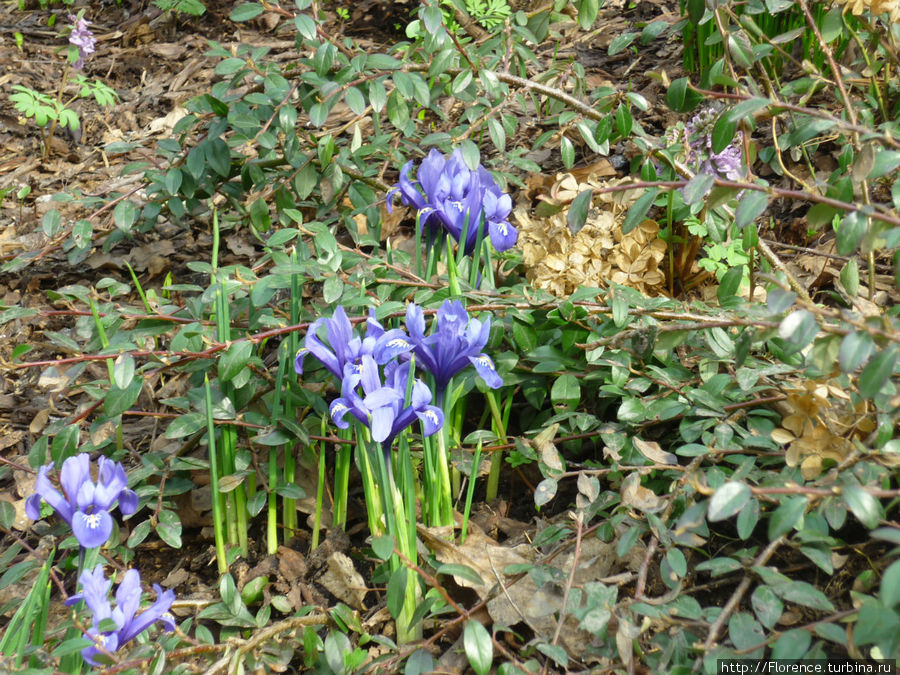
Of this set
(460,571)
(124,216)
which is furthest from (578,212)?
(124,216)

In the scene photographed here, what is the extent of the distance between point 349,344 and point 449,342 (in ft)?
0.75

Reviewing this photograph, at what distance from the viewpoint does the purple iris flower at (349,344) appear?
1717mm

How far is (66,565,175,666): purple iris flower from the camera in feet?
5.02

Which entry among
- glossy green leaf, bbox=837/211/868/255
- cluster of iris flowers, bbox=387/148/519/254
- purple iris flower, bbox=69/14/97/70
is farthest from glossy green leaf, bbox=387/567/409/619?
purple iris flower, bbox=69/14/97/70

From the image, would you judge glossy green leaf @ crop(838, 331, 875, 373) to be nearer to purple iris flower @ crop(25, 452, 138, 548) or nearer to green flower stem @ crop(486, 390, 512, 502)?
green flower stem @ crop(486, 390, 512, 502)

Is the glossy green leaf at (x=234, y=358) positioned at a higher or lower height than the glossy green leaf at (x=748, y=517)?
lower

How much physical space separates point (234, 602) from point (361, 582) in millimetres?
307

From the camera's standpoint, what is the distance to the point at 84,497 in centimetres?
169

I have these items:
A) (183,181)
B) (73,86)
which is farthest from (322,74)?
(73,86)

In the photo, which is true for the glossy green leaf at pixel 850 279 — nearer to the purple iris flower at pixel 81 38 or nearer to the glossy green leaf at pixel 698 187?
the glossy green leaf at pixel 698 187

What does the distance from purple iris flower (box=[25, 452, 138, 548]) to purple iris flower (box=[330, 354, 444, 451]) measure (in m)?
0.55

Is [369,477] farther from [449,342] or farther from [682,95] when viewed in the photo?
[682,95]

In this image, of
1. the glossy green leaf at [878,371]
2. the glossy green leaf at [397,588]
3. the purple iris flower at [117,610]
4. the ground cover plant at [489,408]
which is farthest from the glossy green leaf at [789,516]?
the purple iris flower at [117,610]

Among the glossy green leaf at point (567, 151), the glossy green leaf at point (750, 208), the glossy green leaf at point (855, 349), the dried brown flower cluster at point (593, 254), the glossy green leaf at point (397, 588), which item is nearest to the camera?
the glossy green leaf at point (855, 349)
